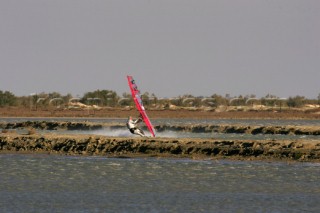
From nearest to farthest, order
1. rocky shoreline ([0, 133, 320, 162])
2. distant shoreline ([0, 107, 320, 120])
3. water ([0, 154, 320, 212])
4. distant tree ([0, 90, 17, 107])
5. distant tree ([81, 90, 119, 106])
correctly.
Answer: water ([0, 154, 320, 212])
rocky shoreline ([0, 133, 320, 162])
distant shoreline ([0, 107, 320, 120])
distant tree ([0, 90, 17, 107])
distant tree ([81, 90, 119, 106])

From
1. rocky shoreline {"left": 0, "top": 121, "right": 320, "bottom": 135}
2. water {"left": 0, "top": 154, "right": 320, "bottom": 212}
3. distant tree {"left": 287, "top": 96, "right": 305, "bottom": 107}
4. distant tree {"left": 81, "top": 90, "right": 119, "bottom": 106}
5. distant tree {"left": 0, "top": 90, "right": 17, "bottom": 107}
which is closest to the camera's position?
water {"left": 0, "top": 154, "right": 320, "bottom": 212}

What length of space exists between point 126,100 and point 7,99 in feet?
71.0

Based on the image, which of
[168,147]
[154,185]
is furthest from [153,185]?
[168,147]

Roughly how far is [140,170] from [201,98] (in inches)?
5314

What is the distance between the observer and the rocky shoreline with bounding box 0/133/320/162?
149 ft

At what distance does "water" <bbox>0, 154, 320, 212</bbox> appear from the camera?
2869cm

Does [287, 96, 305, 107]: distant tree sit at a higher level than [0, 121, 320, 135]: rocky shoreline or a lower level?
higher

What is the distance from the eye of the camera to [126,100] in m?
161

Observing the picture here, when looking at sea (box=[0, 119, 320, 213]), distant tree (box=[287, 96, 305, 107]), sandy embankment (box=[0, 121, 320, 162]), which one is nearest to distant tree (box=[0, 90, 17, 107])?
distant tree (box=[287, 96, 305, 107])

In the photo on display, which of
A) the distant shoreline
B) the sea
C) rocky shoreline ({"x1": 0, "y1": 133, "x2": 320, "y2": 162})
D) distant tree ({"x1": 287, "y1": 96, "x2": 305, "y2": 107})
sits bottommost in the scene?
the sea

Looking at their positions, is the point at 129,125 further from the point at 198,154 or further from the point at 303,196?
the point at 303,196

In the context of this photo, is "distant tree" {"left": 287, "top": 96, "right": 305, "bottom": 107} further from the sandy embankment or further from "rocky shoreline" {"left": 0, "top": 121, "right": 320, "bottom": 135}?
the sandy embankment

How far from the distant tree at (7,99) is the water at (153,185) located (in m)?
112

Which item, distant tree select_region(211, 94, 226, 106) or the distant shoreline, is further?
distant tree select_region(211, 94, 226, 106)
